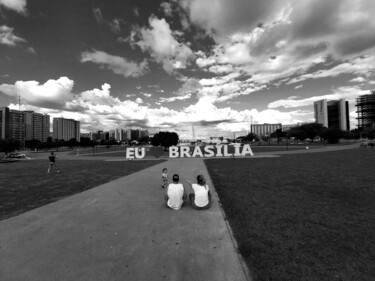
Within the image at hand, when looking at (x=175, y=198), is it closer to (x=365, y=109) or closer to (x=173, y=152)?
(x=173, y=152)

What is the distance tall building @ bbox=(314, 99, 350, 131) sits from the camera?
142025mm

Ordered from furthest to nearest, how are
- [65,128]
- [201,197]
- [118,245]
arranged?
[65,128], [201,197], [118,245]

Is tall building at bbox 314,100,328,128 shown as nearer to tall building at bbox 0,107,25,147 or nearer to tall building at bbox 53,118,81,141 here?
tall building at bbox 0,107,25,147

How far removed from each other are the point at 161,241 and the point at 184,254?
2.26ft

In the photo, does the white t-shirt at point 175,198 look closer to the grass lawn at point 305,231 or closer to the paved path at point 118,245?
the paved path at point 118,245

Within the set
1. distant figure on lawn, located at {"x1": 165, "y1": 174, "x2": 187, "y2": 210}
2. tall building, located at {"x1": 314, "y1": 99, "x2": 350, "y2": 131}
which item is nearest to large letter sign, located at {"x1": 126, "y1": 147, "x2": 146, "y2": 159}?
distant figure on lawn, located at {"x1": 165, "y1": 174, "x2": 187, "y2": 210}

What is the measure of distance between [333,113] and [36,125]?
217 metres

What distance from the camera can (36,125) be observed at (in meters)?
133

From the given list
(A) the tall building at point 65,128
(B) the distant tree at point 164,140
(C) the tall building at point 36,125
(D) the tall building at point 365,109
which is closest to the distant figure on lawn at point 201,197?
(B) the distant tree at point 164,140

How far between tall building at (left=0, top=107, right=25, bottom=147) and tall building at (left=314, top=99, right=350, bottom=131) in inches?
7762

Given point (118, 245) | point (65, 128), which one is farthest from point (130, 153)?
point (65, 128)

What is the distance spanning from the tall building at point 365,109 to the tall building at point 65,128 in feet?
731

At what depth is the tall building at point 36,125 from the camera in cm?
12478

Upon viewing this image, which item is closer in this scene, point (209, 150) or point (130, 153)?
point (209, 150)
